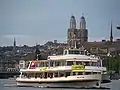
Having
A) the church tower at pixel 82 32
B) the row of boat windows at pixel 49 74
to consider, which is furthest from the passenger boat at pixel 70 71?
the church tower at pixel 82 32

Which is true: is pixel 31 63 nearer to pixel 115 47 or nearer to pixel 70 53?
pixel 70 53

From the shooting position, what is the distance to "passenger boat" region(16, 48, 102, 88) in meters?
40.0

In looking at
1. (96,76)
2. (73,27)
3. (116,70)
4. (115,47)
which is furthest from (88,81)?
(73,27)

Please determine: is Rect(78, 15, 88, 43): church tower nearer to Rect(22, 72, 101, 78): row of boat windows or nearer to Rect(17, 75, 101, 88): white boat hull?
Rect(22, 72, 101, 78): row of boat windows

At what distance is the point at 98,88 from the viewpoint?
40.7 m

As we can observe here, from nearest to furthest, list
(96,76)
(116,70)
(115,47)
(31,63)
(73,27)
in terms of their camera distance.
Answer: (96,76) < (31,63) < (116,70) < (115,47) < (73,27)

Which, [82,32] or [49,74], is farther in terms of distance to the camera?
[82,32]

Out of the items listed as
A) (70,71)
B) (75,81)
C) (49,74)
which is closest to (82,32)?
(49,74)

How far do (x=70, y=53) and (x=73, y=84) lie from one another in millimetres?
2495

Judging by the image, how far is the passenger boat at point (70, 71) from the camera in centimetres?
4004

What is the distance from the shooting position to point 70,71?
4031 cm

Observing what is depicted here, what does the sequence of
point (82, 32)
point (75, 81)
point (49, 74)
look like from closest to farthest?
point (75, 81), point (49, 74), point (82, 32)

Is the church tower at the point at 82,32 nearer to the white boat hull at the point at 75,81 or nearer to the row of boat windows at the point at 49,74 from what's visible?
the row of boat windows at the point at 49,74

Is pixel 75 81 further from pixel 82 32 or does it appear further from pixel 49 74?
pixel 82 32
